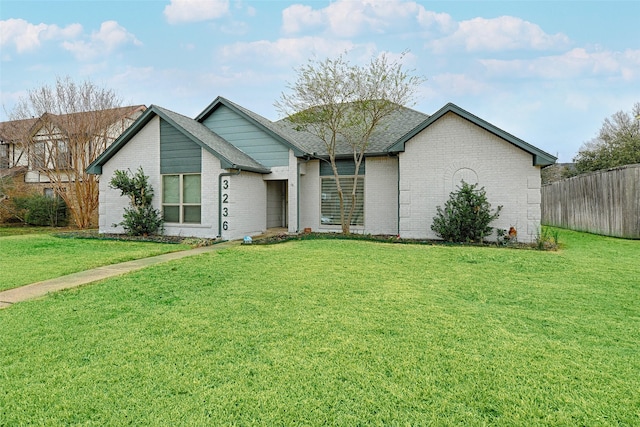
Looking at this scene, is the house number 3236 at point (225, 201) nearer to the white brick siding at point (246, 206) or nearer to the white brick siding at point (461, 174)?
A: the white brick siding at point (246, 206)

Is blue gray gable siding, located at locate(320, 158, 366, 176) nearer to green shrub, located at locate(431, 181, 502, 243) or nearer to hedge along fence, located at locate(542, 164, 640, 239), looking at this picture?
green shrub, located at locate(431, 181, 502, 243)

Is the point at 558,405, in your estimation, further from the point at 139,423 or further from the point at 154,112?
the point at 154,112

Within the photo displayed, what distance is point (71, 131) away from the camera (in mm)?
18797

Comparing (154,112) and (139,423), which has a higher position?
(154,112)

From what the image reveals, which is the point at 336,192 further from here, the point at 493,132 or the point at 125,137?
the point at 125,137

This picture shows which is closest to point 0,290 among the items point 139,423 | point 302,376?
point 139,423

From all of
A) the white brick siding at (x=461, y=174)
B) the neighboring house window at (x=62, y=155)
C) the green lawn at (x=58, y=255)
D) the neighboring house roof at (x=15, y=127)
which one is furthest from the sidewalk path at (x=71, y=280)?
the neighboring house roof at (x=15, y=127)

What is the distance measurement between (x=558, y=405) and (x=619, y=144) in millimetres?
31109

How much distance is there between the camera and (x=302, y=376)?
2.92 m

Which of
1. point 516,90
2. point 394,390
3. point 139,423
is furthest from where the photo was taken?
point 516,90

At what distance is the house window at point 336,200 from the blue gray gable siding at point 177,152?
489 cm

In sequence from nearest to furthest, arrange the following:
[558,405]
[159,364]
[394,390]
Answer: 1. [558,405]
2. [394,390]
3. [159,364]

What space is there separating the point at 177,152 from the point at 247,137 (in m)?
2.78

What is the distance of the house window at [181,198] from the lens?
44.3 ft
